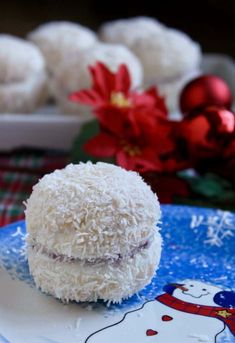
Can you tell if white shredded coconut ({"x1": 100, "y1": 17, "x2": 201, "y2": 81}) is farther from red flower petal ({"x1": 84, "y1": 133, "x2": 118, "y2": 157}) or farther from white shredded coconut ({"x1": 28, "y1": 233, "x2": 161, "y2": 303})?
white shredded coconut ({"x1": 28, "y1": 233, "x2": 161, "y2": 303})

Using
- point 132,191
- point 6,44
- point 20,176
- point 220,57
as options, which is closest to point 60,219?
point 132,191

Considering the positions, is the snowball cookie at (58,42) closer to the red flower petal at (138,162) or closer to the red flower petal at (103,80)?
the red flower petal at (103,80)

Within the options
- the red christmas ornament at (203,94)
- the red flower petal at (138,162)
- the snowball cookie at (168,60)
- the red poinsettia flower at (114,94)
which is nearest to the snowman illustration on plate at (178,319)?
the red flower petal at (138,162)

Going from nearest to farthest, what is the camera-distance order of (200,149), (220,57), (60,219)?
(60,219)
(200,149)
(220,57)

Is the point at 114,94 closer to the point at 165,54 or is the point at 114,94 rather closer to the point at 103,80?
the point at 103,80

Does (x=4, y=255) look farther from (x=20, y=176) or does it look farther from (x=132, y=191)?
(x=20, y=176)

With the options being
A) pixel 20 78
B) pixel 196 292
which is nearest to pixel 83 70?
pixel 20 78
